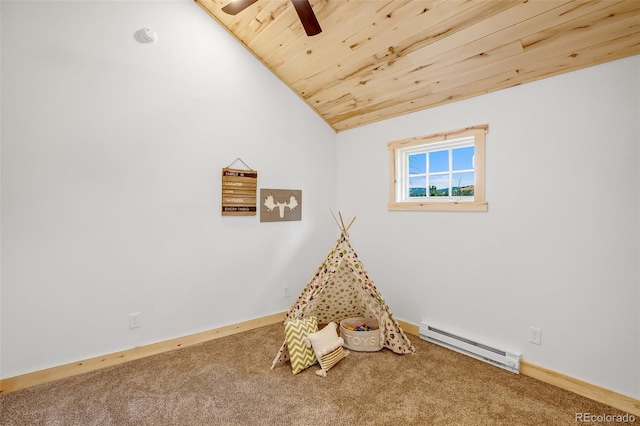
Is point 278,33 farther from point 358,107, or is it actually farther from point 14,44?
point 14,44

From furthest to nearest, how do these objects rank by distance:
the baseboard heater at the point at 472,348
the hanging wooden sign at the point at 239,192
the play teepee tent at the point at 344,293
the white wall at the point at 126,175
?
the hanging wooden sign at the point at 239,192 < the play teepee tent at the point at 344,293 < the baseboard heater at the point at 472,348 < the white wall at the point at 126,175

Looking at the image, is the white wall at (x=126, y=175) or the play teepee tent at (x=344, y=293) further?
the play teepee tent at (x=344, y=293)

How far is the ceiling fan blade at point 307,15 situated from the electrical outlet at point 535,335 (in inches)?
98.3

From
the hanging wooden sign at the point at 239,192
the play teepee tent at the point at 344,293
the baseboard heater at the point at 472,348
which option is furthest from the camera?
the hanging wooden sign at the point at 239,192

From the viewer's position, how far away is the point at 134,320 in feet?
8.34

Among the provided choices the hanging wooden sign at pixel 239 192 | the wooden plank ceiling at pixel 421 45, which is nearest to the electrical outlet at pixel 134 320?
the hanging wooden sign at pixel 239 192

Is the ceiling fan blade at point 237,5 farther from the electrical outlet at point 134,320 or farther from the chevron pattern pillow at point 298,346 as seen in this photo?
the electrical outlet at point 134,320

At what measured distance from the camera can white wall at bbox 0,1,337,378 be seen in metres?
2.13

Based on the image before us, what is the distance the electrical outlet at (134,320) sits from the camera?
253 cm

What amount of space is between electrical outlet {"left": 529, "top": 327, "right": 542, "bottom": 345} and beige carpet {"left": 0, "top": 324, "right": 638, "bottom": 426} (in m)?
0.27

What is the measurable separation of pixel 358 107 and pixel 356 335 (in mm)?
2177

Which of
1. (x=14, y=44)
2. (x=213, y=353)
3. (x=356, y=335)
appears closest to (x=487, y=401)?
(x=356, y=335)

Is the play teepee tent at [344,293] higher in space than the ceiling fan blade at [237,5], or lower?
lower

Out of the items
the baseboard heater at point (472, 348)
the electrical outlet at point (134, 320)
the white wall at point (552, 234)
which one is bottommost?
the baseboard heater at point (472, 348)
